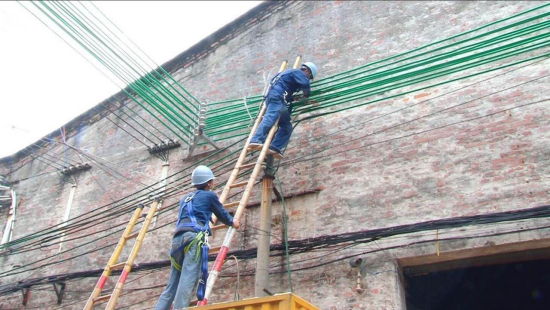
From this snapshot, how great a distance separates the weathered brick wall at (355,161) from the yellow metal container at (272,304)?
2283 millimetres

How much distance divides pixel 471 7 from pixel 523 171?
323 centimetres

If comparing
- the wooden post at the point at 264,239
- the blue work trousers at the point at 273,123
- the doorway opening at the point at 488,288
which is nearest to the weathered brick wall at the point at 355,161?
the wooden post at the point at 264,239

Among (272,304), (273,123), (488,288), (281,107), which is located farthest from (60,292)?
(488,288)

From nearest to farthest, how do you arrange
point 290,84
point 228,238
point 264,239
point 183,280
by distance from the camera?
1. point 183,280
2. point 228,238
3. point 264,239
4. point 290,84

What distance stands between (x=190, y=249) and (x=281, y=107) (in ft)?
8.43

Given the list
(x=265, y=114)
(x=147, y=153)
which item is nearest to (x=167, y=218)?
(x=147, y=153)

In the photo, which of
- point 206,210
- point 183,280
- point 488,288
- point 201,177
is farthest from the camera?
point 488,288

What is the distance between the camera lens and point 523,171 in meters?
7.21

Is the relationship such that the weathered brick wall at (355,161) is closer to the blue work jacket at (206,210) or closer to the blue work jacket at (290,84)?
the blue work jacket at (290,84)

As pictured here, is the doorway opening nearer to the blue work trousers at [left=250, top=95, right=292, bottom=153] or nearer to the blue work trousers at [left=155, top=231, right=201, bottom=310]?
the blue work trousers at [left=250, top=95, right=292, bottom=153]

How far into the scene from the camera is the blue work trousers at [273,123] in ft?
24.6

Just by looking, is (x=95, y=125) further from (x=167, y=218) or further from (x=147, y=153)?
(x=167, y=218)

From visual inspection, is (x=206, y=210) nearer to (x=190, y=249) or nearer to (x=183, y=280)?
(x=190, y=249)

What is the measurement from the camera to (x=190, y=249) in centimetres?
593
